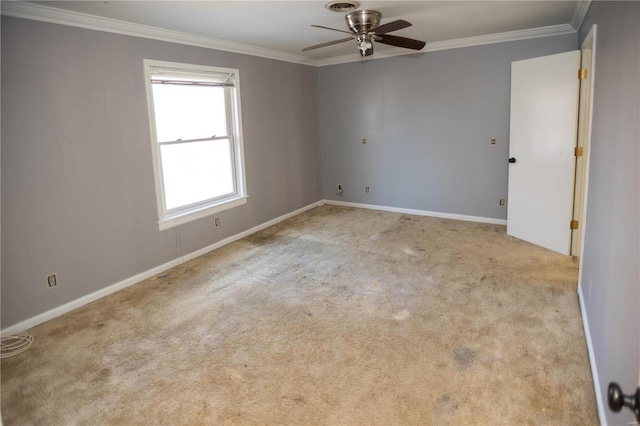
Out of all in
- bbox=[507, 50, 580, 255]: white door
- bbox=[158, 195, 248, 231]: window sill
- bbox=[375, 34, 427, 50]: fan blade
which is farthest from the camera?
bbox=[158, 195, 248, 231]: window sill

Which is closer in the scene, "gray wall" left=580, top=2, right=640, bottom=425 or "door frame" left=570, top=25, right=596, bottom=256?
"gray wall" left=580, top=2, right=640, bottom=425

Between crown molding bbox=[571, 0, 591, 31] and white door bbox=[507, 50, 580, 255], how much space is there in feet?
1.12

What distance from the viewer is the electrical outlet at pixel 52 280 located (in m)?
3.30

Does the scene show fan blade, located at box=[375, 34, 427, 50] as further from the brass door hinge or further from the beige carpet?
the beige carpet

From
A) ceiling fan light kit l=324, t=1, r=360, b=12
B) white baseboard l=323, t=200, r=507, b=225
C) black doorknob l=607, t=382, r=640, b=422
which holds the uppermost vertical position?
ceiling fan light kit l=324, t=1, r=360, b=12

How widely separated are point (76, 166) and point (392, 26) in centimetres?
287

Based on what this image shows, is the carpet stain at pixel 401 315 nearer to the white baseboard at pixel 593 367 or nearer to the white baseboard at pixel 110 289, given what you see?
the white baseboard at pixel 593 367

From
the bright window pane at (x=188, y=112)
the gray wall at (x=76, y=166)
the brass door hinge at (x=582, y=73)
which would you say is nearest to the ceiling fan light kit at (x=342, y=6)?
the gray wall at (x=76, y=166)

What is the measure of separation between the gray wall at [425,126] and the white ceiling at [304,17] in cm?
43

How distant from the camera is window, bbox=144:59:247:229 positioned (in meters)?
4.18

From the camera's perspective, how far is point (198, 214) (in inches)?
183

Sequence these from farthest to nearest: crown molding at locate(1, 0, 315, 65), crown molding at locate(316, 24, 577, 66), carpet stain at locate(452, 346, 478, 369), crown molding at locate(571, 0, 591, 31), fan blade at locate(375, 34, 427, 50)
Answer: crown molding at locate(316, 24, 577, 66), fan blade at locate(375, 34, 427, 50), crown molding at locate(571, 0, 591, 31), crown molding at locate(1, 0, 315, 65), carpet stain at locate(452, 346, 478, 369)

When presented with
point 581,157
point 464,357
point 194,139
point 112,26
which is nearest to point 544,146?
point 581,157

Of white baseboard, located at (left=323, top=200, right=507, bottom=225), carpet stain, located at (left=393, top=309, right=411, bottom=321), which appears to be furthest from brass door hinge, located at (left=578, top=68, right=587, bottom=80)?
carpet stain, located at (left=393, top=309, right=411, bottom=321)
